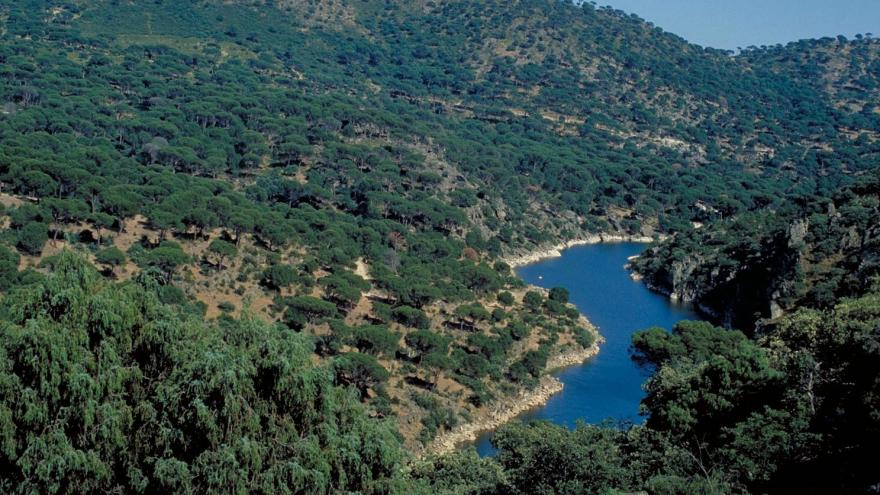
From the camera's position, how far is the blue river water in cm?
3822

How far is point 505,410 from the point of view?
3662 cm

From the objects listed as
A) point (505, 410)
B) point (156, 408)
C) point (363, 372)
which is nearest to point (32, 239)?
point (363, 372)

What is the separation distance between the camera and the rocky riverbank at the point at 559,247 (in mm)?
66463

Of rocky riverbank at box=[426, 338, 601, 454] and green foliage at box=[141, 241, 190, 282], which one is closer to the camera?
rocky riverbank at box=[426, 338, 601, 454]

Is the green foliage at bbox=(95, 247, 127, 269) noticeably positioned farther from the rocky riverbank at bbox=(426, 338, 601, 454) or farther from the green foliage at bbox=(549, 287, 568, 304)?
the green foliage at bbox=(549, 287, 568, 304)

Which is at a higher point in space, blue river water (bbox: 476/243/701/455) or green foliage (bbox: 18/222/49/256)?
blue river water (bbox: 476/243/701/455)

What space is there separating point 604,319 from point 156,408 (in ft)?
148

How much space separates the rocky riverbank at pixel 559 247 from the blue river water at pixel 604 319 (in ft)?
2.74

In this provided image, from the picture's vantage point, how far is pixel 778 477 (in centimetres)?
1545

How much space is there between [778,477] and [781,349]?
9.71 meters

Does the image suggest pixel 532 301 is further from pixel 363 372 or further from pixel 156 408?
pixel 156 408

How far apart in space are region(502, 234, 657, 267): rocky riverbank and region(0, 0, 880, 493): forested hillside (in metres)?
1.05

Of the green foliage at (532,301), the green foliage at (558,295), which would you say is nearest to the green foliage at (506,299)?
the green foliage at (532,301)

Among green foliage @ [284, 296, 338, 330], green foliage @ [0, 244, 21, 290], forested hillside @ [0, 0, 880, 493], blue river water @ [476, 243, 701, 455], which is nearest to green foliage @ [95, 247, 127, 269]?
forested hillside @ [0, 0, 880, 493]
